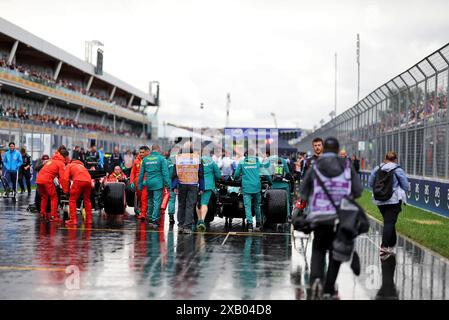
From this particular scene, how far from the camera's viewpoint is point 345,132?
119ft

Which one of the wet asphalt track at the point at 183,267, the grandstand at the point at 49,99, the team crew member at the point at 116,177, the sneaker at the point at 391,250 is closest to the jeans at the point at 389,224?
the sneaker at the point at 391,250

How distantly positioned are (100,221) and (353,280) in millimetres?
8271

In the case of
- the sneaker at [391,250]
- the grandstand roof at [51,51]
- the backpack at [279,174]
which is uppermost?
the grandstand roof at [51,51]

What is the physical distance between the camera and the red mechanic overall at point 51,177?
15.0 m

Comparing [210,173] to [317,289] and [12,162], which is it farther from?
[12,162]

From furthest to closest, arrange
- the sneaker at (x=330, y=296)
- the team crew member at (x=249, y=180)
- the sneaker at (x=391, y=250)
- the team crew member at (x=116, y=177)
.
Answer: the team crew member at (x=116, y=177) < the team crew member at (x=249, y=180) < the sneaker at (x=391, y=250) < the sneaker at (x=330, y=296)

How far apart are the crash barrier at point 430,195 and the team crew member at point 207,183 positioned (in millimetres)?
6134

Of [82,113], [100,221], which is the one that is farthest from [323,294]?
[82,113]

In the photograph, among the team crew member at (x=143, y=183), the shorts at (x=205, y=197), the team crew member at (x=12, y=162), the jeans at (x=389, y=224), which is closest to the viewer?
the jeans at (x=389, y=224)

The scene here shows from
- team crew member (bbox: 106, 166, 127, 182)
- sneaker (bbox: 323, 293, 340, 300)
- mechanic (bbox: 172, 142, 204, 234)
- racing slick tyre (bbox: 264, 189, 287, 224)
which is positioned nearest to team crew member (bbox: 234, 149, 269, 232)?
racing slick tyre (bbox: 264, 189, 287, 224)

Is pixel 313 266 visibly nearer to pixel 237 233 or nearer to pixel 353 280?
pixel 353 280

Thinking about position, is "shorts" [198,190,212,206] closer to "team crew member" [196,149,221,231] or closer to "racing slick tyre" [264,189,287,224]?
"team crew member" [196,149,221,231]

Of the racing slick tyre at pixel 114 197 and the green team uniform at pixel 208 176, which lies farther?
the racing slick tyre at pixel 114 197

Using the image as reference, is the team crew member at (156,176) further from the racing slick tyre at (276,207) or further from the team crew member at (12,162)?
the team crew member at (12,162)
